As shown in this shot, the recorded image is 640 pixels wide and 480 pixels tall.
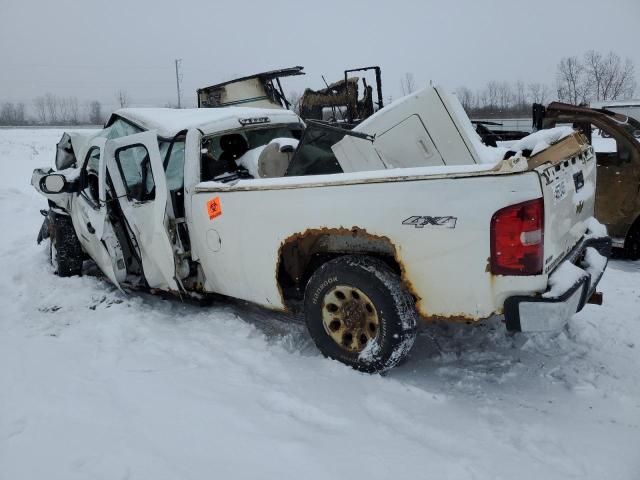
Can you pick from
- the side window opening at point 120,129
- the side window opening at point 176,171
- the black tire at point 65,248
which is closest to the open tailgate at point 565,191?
the side window opening at point 176,171

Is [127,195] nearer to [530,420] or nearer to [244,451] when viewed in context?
[244,451]

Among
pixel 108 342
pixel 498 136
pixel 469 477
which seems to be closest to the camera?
pixel 469 477

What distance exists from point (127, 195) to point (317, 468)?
2.97 meters

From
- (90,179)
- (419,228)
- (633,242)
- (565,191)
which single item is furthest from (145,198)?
(633,242)

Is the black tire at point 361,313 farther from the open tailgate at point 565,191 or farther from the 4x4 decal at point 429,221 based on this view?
the open tailgate at point 565,191

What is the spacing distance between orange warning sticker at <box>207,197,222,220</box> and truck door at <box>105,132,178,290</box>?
0.41 metres

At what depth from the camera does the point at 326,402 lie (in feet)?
9.40

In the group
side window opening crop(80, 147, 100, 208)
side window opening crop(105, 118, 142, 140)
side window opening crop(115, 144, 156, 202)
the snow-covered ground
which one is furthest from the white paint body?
side window opening crop(80, 147, 100, 208)

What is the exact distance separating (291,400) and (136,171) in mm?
2642

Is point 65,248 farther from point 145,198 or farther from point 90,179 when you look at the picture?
point 145,198

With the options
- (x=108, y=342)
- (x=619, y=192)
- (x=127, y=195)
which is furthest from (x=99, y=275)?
(x=619, y=192)

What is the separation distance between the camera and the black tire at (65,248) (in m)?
5.25

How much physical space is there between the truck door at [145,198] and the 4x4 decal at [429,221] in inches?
83.2

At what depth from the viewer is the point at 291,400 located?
2879 mm
